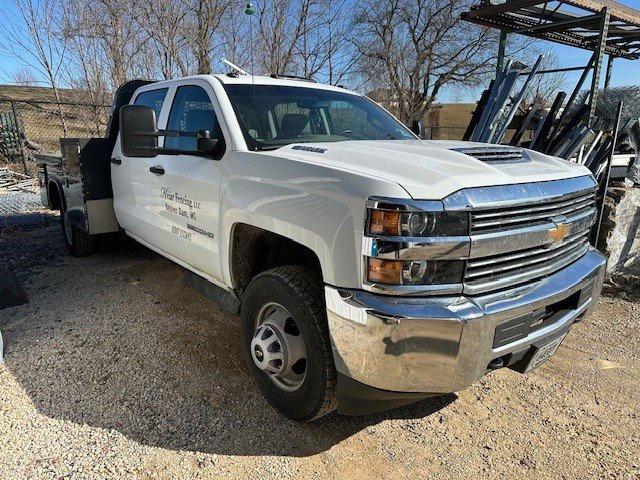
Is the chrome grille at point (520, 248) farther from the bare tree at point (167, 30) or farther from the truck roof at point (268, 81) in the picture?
the bare tree at point (167, 30)

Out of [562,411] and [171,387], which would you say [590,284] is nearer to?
[562,411]

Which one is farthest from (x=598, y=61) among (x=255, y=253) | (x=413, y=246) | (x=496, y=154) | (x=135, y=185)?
(x=135, y=185)

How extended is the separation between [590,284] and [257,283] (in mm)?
1906

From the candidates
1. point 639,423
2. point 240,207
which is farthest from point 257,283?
point 639,423

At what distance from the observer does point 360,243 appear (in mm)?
2066

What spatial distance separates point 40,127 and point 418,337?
16.8 meters

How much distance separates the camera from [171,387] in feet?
9.97

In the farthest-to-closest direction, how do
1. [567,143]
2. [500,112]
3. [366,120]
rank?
[500,112] < [567,143] < [366,120]

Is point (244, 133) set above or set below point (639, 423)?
above

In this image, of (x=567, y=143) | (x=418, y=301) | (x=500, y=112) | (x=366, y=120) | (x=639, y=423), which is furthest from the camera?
(x=500, y=112)

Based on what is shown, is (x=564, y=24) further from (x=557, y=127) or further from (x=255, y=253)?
(x=255, y=253)

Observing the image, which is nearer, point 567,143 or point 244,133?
point 244,133

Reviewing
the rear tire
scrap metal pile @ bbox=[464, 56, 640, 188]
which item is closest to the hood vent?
scrap metal pile @ bbox=[464, 56, 640, 188]

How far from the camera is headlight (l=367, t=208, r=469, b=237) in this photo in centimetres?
200
